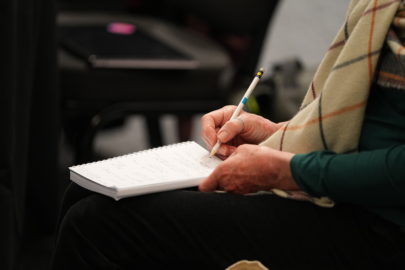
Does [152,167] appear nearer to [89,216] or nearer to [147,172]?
[147,172]

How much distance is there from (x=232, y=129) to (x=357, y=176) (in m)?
0.25

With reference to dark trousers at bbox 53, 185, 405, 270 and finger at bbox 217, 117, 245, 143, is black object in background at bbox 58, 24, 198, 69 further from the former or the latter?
dark trousers at bbox 53, 185, 405, 270

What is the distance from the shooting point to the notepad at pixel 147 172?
0.98m

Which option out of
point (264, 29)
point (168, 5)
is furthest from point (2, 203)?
point (168, 5)

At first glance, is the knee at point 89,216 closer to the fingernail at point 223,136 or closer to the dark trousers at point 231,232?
the dark trousers at point 231,232

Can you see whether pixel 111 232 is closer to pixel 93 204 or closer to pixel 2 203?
pixel 93 204

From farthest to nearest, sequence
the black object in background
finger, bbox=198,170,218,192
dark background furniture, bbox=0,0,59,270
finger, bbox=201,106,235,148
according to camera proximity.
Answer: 1. the black object in background
2. dark background furniture, bbox=0,0,59,270
3. finger, bbox=201,106,235,148
4. finger, bbox=198,170,218,192

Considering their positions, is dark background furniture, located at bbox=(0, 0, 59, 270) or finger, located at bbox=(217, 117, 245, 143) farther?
dark background furniture, located at bbox=(0, 0, 59, 270)

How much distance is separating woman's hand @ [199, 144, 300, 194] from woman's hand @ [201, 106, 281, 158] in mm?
80

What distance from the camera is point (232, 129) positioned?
1.12m

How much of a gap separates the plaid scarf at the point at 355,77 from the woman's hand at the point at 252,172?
2 cm

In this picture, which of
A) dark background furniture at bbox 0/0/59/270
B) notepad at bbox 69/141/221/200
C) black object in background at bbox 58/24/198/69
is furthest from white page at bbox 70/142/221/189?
black object in background at bbox 58/24/198/69

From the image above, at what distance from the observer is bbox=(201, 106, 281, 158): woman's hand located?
1.12m

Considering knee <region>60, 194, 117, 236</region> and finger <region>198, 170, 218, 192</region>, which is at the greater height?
finger <region>198, 170, 218, 192</region>
